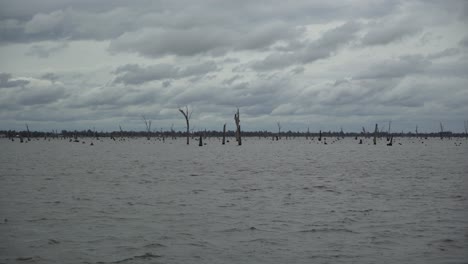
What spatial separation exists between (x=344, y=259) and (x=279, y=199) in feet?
27.4

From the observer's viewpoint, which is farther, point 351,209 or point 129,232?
point 351,209

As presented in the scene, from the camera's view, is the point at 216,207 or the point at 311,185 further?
the point at 311,185

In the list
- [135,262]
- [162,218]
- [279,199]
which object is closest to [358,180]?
[279,199]

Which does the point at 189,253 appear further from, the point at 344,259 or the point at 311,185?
the point at 311,185

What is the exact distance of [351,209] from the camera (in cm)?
1546

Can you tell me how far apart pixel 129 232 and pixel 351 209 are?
720 cm

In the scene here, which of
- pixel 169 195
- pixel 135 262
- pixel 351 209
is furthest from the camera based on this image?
pixel 169 195

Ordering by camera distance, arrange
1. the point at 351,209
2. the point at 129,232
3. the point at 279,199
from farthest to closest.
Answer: the point at 279,199, the point at 351,209, the point at 129,232

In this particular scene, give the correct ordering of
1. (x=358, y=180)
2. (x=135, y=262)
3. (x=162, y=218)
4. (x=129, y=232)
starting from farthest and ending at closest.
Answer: (x=358, y=180)
(x=162, y=218)
(x=129, y=232)
(x=135, y=262)

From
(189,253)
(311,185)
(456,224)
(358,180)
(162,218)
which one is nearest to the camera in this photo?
(189,253)

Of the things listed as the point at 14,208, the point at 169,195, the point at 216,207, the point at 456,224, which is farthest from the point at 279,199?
the point at 14,208

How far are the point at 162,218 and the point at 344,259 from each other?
6110 mm

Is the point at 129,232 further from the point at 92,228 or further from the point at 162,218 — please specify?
the point at 162,218

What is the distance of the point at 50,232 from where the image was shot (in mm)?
11961
